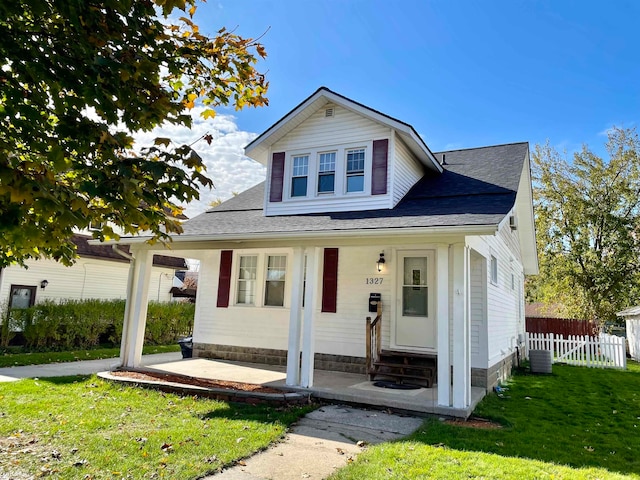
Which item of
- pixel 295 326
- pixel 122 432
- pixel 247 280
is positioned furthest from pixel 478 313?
pixel 122 432

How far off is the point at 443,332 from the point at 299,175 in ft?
16.9

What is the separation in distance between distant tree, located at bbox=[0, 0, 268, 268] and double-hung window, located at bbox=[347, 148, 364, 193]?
5.80 meters

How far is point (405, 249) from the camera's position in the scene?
9344mm

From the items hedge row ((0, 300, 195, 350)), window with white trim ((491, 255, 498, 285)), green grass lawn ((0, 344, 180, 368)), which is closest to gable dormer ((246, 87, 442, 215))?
window with white trim ((491, 255, 498, 285))

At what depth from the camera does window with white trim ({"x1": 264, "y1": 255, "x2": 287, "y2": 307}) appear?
10.6 metres

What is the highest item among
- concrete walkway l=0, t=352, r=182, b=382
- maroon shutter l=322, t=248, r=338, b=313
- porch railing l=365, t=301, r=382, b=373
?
maroon shutter l=322, t=248, r=338, b=313

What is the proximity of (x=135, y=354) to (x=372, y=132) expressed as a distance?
7061mm

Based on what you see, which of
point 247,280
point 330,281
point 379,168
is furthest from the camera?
point 247,280

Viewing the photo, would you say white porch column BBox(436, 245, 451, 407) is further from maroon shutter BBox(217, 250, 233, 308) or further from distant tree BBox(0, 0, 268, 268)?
maroon shutter BBox(217, 250, 233, 308)

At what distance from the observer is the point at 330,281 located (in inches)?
390

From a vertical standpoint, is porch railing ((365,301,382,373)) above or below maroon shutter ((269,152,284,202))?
below

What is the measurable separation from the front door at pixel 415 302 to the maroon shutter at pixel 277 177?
3.22 meters

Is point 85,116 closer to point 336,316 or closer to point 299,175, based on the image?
point 299,175

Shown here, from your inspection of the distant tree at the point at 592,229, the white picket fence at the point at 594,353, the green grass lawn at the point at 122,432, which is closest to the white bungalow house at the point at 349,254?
the green grass lawn at the point at 122,432
